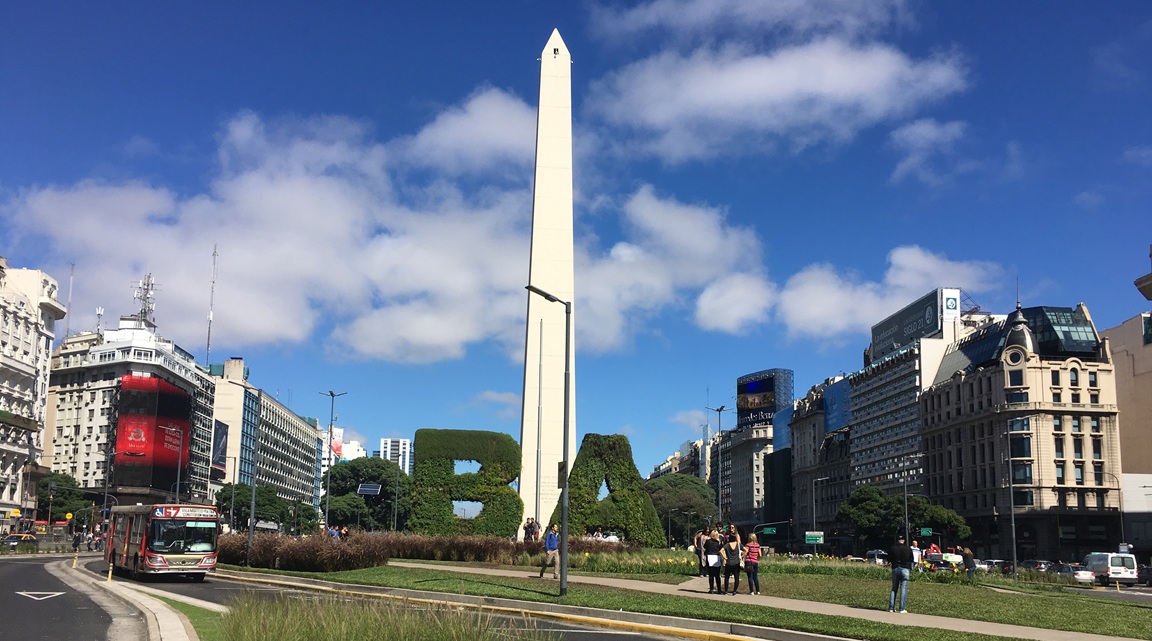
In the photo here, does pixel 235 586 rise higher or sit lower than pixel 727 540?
lower

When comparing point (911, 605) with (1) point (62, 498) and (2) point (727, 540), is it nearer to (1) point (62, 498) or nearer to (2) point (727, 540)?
(2) point (727, 540)

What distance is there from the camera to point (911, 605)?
22812 millimetres

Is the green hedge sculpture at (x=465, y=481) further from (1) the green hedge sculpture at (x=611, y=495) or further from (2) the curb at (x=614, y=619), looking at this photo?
(2) the curb at (x=614, y=619)

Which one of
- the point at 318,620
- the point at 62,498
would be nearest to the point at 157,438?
the point at 62,498

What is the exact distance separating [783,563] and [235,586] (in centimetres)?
1923

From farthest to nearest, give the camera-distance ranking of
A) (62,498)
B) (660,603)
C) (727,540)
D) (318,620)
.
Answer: (62,498) → (727,540) → (660,603) → (318,620)

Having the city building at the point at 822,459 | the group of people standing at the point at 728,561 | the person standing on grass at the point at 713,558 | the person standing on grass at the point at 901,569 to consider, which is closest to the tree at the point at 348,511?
the city building at the point at 822,459

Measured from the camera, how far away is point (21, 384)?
342 feet

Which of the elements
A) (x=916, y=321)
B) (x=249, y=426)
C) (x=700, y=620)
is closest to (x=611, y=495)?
(x=700, y=620)

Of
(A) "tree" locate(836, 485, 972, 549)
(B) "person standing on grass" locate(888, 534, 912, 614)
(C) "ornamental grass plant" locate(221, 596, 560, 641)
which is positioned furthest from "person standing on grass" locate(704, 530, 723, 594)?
(A) "tree" locate(836, 485, 972, 549)

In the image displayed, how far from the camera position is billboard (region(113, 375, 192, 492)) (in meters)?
125

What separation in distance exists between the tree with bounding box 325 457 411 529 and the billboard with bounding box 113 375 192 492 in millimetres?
27780

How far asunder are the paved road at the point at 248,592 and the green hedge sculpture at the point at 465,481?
12749mm

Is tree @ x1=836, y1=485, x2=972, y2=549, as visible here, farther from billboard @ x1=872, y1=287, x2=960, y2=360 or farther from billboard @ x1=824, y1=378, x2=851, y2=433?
billboard @ x1=824, y1=378, x2=851, y2=433
